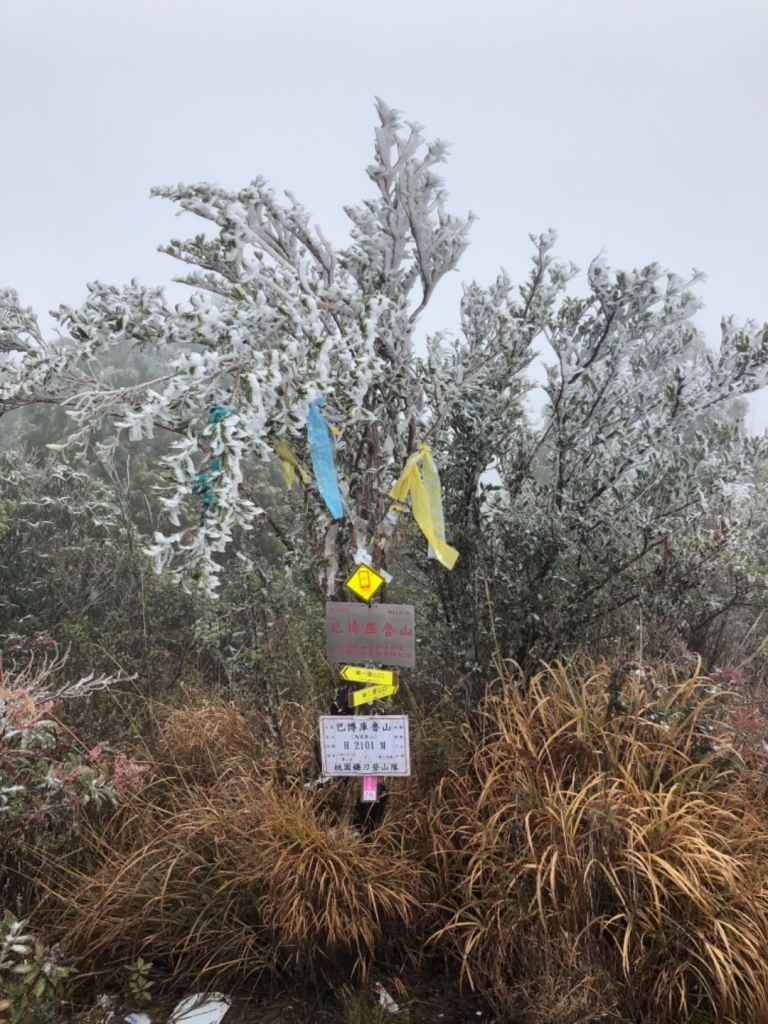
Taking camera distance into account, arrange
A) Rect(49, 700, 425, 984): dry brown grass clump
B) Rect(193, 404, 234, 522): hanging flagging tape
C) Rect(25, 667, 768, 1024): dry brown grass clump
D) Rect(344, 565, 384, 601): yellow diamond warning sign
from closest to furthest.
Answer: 1. Rect(193, 404, 234, 522): hanging flagging tape
2. Rect(25, 667, 768, 1024): dry brown grass clump
3. Rect(49, 700, 425, 984): dry brown grass clump
4. Rect(344, 565, 384, 601): yellow diamond warning sign

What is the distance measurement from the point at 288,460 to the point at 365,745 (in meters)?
1.13

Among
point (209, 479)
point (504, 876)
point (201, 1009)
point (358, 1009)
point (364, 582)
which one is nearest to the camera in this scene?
point (209, 479)

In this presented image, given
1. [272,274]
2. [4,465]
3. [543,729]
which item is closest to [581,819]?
[543,729]

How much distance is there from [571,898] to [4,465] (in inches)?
236

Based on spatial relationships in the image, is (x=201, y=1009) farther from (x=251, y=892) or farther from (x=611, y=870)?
(x=611, y=870)

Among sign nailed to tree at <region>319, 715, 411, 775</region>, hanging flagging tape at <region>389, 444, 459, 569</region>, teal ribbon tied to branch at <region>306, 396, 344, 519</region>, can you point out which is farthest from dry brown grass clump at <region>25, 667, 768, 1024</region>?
teal ribbon tied to branch at <region>306, 396, 344, 519</region>

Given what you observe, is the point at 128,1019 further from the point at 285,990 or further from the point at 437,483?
the point at 437,483

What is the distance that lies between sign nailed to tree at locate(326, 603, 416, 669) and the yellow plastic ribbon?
1.75ft

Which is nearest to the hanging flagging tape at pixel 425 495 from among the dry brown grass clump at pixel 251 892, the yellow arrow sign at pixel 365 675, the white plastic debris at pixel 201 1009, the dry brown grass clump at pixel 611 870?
the yellow arrow sign at pixel 365 675

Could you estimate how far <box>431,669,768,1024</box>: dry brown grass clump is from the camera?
2.51 m

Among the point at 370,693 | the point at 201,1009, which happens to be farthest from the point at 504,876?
the point at 201,1009

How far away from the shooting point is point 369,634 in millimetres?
3061

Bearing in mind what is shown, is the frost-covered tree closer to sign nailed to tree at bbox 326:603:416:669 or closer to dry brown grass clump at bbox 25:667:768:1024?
sign nailed to tree at bbox 326:603:416:669

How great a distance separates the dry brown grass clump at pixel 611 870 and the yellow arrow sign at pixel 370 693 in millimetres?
521
